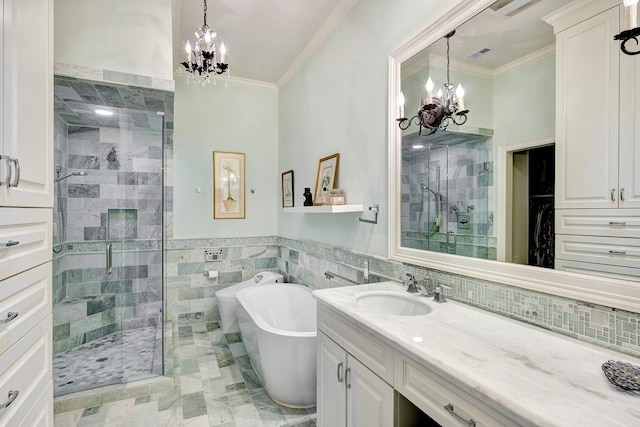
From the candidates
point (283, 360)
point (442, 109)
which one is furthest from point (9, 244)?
point (442, 109)

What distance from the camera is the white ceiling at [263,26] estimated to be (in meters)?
2.52

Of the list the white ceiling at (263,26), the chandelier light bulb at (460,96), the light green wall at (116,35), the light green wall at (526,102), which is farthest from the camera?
the white ceiling at (263,26)

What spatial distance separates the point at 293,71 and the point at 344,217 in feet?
6.47

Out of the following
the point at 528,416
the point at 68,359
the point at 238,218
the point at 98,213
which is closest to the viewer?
the point at 528,416

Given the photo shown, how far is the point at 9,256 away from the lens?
105 centimetres

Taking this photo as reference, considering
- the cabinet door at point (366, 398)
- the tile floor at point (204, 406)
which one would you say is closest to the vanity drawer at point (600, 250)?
the cabinet door at point (366, 398)

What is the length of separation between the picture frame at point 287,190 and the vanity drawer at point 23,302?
2.46 m

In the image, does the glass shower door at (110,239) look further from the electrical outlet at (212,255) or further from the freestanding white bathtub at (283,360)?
the freestanding white bathtub at (283,360)

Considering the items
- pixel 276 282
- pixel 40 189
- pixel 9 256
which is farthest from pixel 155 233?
pixel 9 256

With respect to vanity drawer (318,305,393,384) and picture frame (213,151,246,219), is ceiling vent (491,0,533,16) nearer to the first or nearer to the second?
vanity drawer (318,305,393,384)

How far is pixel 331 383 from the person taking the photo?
1622 millimetres

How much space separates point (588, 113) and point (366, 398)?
1.38 m

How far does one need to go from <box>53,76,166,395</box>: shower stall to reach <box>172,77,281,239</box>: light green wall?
0.46 m

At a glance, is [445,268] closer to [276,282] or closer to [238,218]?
[276,282]
